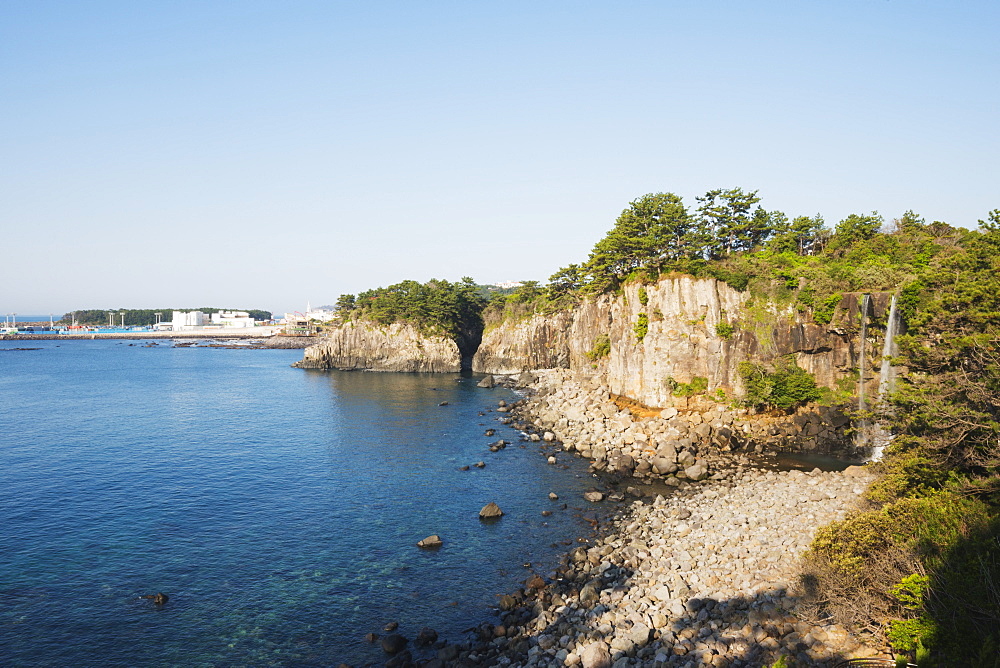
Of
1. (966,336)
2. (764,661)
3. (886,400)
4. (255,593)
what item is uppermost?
(966,336)

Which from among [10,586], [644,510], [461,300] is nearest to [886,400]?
[644,510]

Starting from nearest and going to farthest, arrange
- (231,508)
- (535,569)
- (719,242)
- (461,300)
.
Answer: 1. (535,569)
2. (231,508)
3. (719,242)
4. (461,300)

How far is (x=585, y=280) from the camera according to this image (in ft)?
265

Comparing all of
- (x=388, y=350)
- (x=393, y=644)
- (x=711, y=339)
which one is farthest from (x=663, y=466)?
(x=388, y=350)

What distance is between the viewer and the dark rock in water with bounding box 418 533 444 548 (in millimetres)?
29578

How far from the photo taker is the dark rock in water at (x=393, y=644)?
2089cm

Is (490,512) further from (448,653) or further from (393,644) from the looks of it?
(448,653)

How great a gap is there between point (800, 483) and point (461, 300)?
81391 mm

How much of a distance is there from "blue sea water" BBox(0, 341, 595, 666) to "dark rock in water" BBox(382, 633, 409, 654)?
0.75m

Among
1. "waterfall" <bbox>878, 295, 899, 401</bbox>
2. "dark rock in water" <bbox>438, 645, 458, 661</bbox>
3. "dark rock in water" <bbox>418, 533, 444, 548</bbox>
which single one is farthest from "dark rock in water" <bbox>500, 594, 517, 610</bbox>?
"waterfall" <bbox>878, 295, 899, 401</bbox>

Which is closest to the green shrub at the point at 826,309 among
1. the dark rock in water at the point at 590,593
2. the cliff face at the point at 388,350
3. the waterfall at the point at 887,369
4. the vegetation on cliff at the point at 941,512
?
the waterfall at the point at 887,369

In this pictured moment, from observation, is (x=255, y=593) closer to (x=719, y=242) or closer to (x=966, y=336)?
(x=966, y=336)

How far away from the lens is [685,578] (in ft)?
77.5

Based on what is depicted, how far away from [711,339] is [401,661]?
4011 cm
